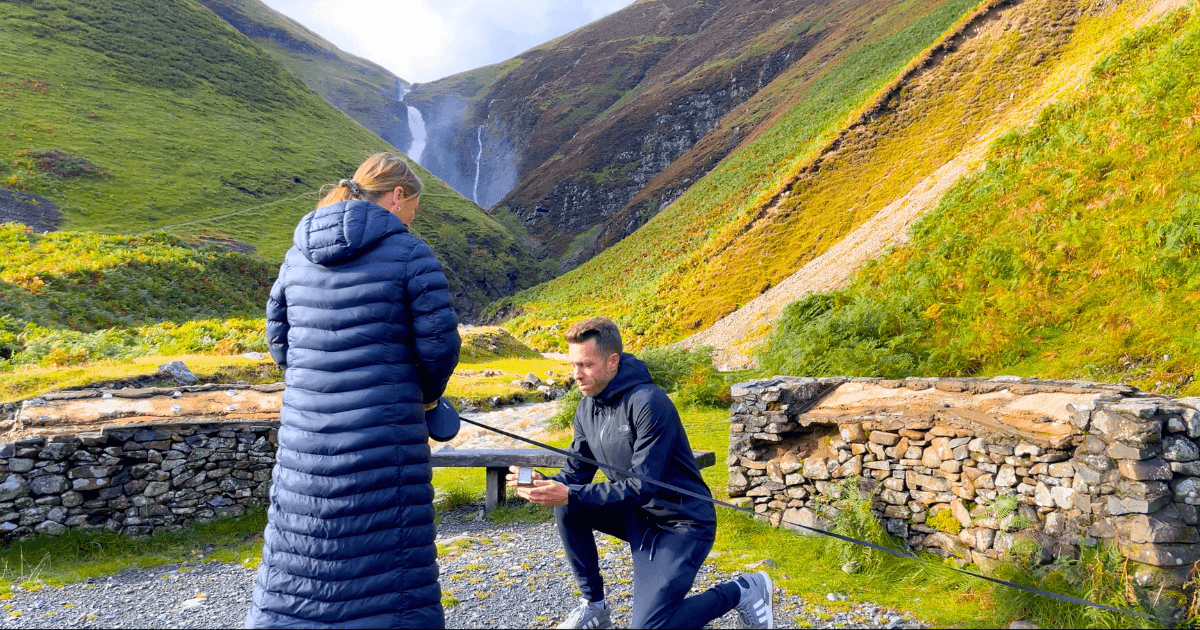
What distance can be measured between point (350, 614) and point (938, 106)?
30.3 metres

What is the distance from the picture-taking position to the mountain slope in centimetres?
13462

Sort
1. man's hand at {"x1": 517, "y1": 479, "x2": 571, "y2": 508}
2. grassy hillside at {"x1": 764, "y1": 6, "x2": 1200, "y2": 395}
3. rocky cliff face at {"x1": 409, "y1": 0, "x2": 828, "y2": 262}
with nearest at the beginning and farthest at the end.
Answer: man's hand at {"x1": 517, "y1": 479, "x2": 571, "y2": 508} < grassy hillside at {"x1": 764, "y1": 6, "x2": 1200, "y2": 395} < rocky cliff face at {"x1": 409, "y1": 0, "x2": 828, "y2": 262}

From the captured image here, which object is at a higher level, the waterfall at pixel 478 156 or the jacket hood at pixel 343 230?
the waterfall at pixel 478 156

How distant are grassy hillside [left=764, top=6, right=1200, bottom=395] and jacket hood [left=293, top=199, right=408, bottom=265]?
9.26 meters

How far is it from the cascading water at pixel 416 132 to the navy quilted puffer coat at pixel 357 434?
12753 cm

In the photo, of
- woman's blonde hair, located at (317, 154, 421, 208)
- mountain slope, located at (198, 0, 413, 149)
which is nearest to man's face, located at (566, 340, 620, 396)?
woman's blonde hair, located at (317, 154, 421, 208)

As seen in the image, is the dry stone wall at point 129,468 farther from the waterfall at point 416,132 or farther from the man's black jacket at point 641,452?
the waterfall at point 416,132

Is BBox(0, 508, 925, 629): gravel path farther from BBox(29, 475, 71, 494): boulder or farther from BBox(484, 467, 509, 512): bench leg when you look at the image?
BBox(29, 475, 71, 494): boulder

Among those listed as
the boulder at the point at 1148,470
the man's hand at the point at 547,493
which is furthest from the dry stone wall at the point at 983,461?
the man's hand at the point at 547,493

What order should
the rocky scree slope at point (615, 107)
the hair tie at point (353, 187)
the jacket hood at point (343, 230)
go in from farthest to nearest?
the rocky scree slope at point (615, 107) < the hair tie at point (353, 187) < the jacket hood at point (343, 230)

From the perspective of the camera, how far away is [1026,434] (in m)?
5.12

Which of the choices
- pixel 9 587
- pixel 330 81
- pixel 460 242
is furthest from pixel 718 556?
pixel 330 81

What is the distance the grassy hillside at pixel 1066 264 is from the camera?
9305mm

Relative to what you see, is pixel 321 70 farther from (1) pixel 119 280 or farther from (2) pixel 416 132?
(1) pixel 119 280
